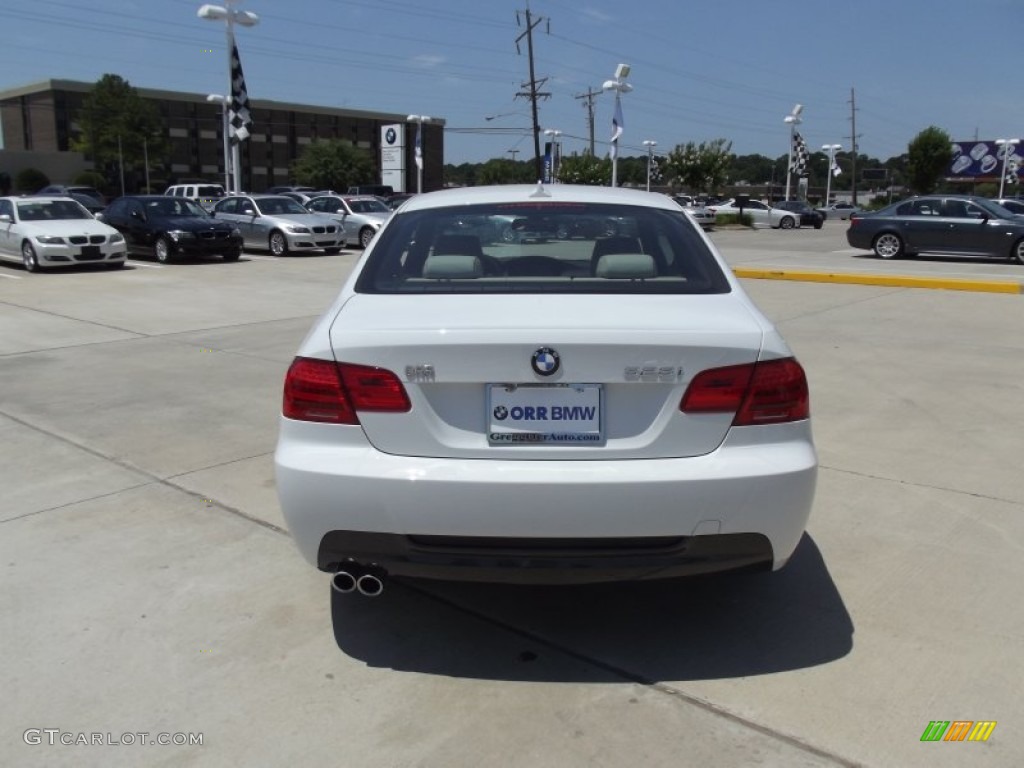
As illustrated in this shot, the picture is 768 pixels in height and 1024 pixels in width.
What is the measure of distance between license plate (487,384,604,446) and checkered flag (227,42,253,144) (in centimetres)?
3069

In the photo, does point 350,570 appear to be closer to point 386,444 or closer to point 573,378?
point 386,444

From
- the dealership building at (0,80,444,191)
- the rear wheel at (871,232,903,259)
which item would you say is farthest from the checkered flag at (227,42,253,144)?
the dealership building at (0,80,444,191)

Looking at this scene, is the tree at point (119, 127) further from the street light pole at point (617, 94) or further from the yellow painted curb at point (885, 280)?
the yellow painted curb at point (885, 280)

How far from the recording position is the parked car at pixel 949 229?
1994 centimetres

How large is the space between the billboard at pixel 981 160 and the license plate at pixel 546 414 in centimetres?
8654

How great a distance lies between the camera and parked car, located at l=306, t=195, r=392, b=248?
2458 cm

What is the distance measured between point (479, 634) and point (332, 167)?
91.5 metres

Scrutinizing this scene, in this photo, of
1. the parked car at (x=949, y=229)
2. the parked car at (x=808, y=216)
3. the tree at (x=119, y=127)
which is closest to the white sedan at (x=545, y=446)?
the parked car at (x=949, y=229)

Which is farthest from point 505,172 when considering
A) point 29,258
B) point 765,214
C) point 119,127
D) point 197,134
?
point 29,258

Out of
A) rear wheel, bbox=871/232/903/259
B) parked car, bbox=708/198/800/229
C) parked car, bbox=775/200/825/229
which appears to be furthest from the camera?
parked car, bbox=775/200/825/229

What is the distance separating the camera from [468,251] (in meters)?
3.90

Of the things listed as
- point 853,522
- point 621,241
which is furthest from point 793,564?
point 621,241

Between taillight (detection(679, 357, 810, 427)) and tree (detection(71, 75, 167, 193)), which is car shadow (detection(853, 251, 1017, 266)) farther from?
tree (detection(71, 75, 167, 193))

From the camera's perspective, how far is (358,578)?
300 cm
